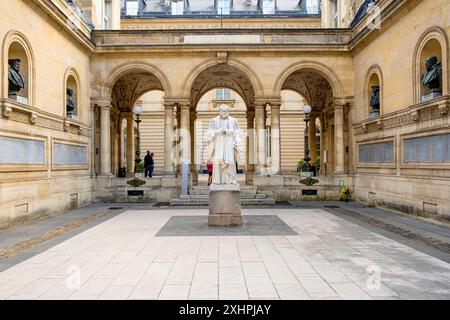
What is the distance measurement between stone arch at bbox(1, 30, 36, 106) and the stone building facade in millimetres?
36

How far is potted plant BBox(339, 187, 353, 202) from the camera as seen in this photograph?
17.9m

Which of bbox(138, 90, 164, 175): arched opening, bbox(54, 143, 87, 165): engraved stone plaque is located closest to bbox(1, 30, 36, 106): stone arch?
bbox(54, 143, 87, 165): engraved stone plaque

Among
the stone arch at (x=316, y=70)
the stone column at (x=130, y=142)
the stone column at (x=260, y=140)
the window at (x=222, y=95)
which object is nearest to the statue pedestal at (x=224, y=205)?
the stone column at (x=260, y=140)

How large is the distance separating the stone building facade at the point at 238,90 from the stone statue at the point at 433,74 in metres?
0.10

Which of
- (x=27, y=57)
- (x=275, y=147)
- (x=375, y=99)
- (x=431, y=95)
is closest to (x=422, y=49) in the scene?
(x=431, y=95)

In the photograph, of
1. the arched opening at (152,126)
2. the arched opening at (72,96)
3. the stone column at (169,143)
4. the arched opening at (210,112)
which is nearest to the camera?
the arched opening at (72,96)

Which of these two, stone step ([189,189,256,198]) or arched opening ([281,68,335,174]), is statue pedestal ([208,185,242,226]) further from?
arched opening ([281,68,335,174])

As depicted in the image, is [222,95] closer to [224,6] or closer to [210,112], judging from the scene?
[210,112]

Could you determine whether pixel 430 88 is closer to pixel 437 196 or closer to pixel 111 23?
pixel 437 196

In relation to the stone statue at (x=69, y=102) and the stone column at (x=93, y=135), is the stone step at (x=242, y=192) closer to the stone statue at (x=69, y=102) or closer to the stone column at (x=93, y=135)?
the stone column at (x=93, y=135)

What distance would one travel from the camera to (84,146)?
690 inches

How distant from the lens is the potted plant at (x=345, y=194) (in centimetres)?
1786
